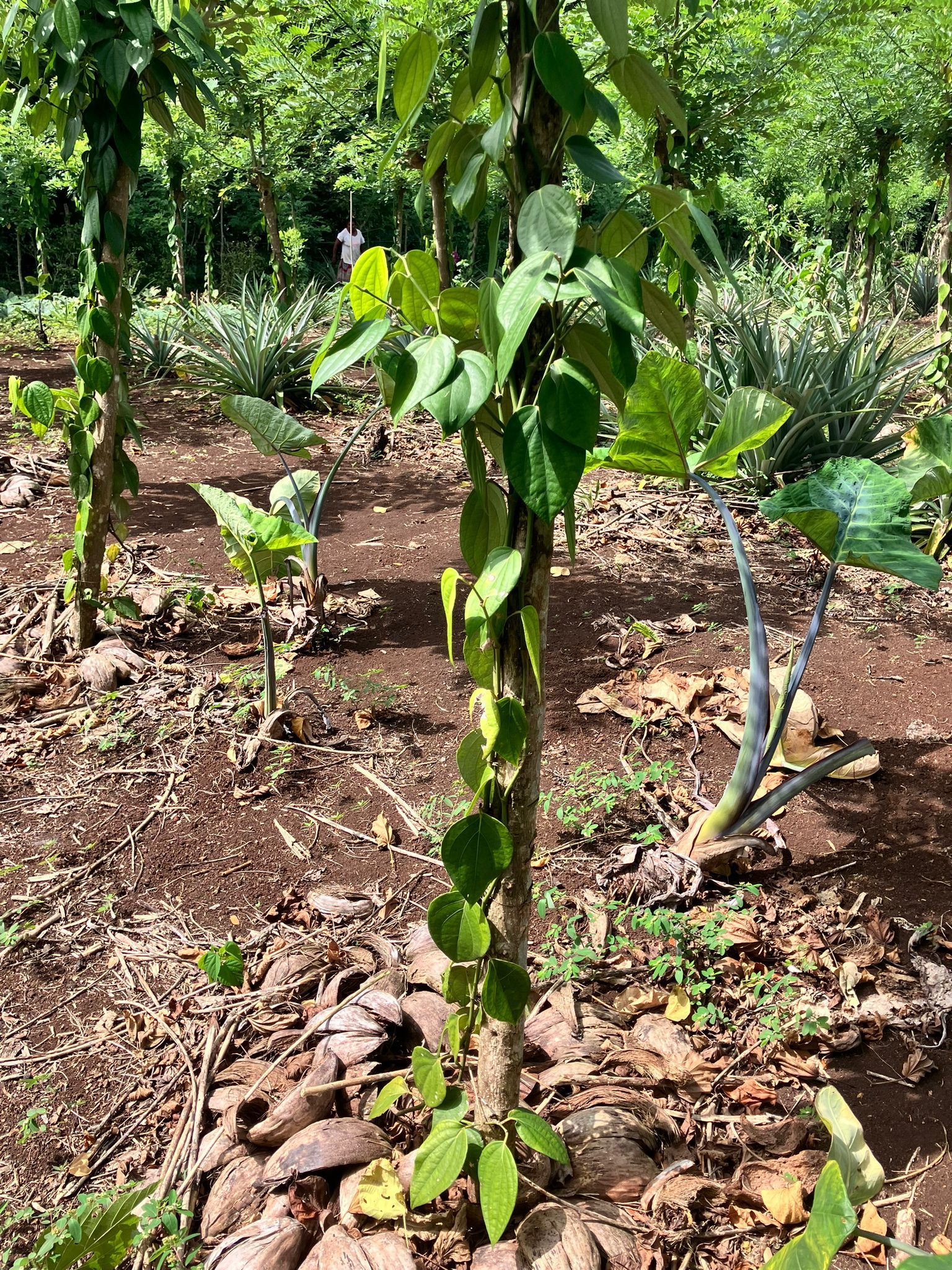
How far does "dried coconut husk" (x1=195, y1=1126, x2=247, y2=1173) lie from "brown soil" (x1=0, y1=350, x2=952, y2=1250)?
24cm

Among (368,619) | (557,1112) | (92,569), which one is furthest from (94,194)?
(557,1112)

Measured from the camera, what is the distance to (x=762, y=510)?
1951 millimetres

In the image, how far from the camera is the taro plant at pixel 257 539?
8.30 ft

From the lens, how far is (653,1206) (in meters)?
1.30

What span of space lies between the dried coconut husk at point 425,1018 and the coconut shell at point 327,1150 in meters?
0.18

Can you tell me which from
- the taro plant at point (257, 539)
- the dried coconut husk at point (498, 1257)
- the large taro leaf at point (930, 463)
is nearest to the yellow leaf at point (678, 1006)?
the dried coconut husk at point (498, 1257)

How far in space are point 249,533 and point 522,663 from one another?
5.47 ft

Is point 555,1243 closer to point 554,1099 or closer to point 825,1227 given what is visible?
point 554,1099

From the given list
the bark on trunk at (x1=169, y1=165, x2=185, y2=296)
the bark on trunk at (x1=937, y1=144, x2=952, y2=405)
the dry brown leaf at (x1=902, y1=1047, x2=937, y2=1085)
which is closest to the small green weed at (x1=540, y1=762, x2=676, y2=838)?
the dry brown leaf at (x1=902, y1=1047, x2=937, y2=1085)

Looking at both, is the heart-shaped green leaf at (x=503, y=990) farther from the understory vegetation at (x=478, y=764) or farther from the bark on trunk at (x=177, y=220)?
the bark on trunk at (x=177, y=220)

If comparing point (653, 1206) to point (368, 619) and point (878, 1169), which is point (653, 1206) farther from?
point (368, 619)

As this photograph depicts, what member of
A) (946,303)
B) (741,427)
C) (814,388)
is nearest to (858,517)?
(741,427)

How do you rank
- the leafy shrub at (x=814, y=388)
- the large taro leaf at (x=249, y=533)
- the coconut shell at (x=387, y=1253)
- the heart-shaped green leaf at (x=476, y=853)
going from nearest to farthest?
1. the heart-shaped green leaf at (x=476, y=853)
2. the coconut shell at (x=387, y=1253)
3. the large taro leaf at (x=249, y=533)
4. the leafy shrub at (x=814, y=388)

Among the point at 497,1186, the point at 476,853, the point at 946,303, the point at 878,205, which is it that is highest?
the point at 878,205
